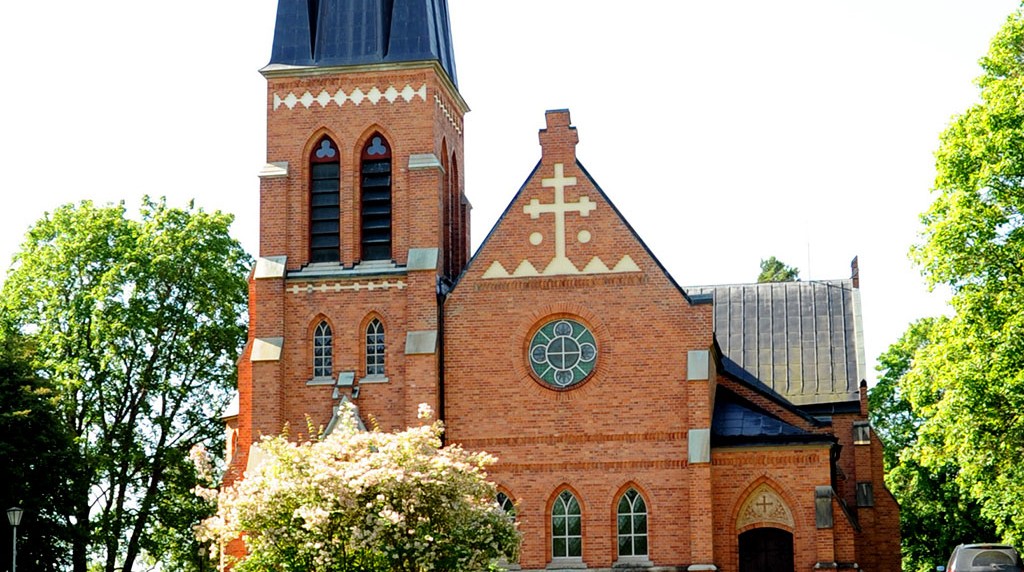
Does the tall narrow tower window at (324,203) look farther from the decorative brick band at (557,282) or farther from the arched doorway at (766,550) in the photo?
the arched doorway at (766,550)

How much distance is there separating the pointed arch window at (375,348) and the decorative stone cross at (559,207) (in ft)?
14.6

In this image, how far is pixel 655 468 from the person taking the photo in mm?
33531

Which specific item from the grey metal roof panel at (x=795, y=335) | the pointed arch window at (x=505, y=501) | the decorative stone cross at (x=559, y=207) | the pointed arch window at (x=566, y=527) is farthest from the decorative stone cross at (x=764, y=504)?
the grey metal roof panel at (x=795, y=335)

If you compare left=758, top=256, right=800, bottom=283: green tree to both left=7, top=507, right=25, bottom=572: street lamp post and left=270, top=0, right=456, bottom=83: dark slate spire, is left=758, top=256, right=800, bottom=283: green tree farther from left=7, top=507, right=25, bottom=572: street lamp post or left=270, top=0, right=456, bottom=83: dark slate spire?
left=7, top=507, right=25, bottom=572: street lamp post

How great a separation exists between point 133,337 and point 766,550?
73.8ft

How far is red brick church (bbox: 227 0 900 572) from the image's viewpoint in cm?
3338

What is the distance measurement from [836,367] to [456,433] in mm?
14042

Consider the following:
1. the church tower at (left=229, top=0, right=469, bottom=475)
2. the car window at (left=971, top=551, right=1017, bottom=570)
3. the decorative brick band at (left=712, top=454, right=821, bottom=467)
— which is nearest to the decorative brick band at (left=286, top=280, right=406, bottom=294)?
the church tower at (left=229, top=0, right=469, bottom=475)

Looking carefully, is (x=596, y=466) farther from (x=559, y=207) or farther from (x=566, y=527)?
(x=559, y=207)

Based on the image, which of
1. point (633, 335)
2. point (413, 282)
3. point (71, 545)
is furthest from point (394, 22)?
point (71, 545)

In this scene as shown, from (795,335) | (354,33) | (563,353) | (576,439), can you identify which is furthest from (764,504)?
(354,33)

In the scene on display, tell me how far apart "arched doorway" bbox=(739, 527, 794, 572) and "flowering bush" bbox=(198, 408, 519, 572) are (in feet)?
24.2

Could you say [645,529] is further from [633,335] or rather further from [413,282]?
[413,282]

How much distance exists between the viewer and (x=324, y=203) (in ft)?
120
